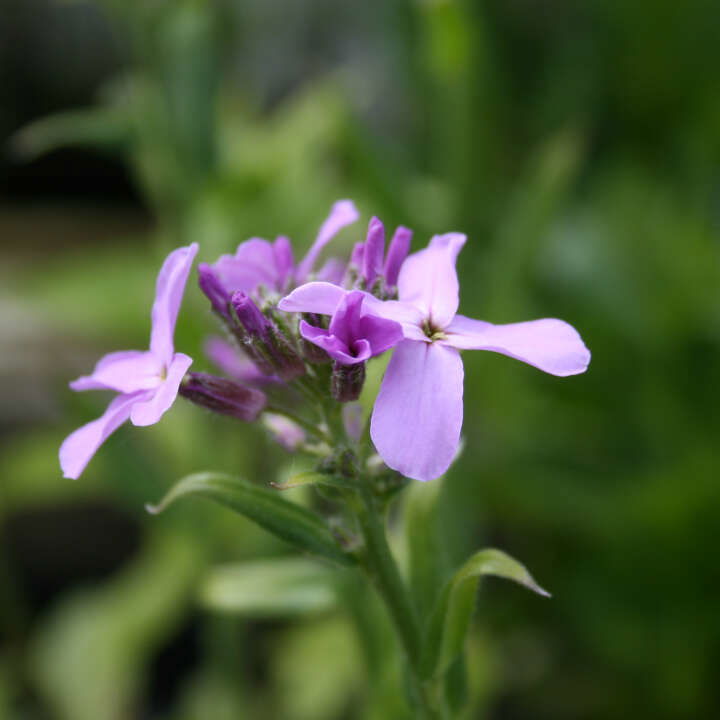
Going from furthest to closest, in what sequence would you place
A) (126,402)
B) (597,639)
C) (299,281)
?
(597,639) → (299,281) → (126,402)

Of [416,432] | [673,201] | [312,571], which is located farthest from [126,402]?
[673,201]

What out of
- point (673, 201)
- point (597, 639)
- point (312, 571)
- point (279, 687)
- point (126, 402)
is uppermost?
point (126, 402)

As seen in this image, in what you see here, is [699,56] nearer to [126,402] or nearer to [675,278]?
[675,278]

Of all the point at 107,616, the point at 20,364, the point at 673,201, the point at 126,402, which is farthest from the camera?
the point at 20,364

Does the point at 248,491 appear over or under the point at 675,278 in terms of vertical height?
over

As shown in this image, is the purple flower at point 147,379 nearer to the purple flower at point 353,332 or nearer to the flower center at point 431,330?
the purple flower at point 353,332

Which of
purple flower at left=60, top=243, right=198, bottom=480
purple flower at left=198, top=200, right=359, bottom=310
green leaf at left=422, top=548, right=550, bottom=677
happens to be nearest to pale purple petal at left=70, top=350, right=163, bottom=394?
purple flower at left=60, top=243, right=198, bottom=480

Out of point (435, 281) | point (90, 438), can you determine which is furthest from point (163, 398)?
point (435, 281)

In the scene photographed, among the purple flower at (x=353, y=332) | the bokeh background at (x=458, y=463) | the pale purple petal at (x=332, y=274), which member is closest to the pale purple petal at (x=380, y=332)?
the purple flower at (x=353, y=332)
